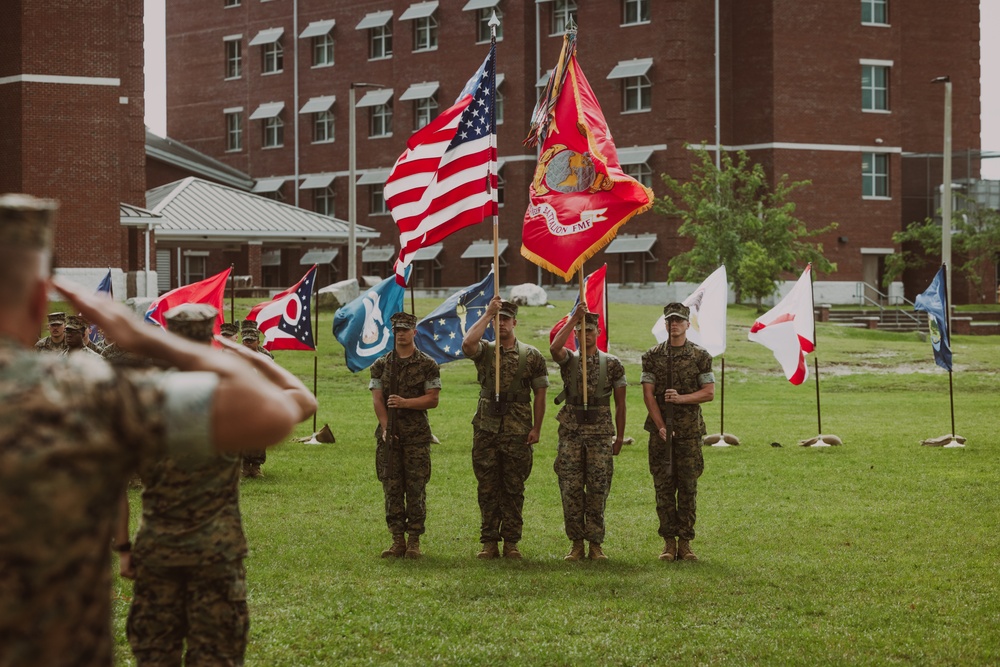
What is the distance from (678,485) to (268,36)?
206 ft

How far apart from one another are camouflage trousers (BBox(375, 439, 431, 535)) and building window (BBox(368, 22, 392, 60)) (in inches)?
2257

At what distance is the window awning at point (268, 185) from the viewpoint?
70356 millimetres

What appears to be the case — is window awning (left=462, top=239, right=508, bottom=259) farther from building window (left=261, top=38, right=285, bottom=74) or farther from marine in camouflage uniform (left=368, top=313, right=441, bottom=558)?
marine in camouflage uniform (left=368, top=313, right=441, bottom=558)

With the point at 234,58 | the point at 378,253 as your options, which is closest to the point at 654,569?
the point at 378,253

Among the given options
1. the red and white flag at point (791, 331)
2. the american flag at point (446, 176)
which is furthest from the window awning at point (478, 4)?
the american flag at point (446, 176)

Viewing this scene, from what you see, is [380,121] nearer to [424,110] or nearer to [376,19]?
[424,110]

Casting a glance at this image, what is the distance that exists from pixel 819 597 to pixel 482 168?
5381mm

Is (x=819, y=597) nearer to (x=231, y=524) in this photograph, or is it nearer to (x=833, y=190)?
(x=231, y=524)

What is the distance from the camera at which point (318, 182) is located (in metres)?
68.8

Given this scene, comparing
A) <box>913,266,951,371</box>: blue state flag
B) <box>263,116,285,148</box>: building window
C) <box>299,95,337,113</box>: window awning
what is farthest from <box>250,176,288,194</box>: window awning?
<box>913,266,951,371</box>: blue state flag

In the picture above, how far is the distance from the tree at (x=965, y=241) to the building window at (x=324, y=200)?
29.3 m

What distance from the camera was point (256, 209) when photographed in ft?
191

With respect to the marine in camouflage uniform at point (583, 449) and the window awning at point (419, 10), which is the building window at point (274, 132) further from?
the marine in camouflage uniform at point (583, 449)

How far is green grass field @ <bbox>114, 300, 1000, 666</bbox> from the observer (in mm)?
8688
